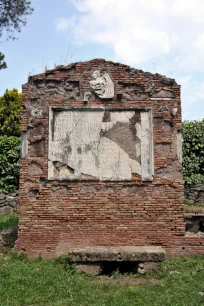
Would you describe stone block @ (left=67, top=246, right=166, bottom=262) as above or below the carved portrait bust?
below

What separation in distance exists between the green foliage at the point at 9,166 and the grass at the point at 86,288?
647 cm

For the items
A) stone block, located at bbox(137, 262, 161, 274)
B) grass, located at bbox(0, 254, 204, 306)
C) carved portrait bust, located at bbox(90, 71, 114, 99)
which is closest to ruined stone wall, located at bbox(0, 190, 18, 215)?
grass, located at bbox(0, 254, 204, 306)

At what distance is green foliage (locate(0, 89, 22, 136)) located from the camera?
17.3m

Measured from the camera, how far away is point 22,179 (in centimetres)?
740

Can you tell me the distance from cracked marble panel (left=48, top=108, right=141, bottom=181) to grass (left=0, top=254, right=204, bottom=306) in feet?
6.05

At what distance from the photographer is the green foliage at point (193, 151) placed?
42.4 ft

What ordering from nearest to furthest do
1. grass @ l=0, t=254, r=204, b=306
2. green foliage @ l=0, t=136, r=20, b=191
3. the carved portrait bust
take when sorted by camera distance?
grass @ l=0, t=254, r=204, b=306 < the carved portrait bust < green foliage @ l=0, t=136, r=20, b=191

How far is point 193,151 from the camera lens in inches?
521

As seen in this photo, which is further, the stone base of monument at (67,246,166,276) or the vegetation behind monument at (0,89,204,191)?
the vegetation behind monument at (0,89,204,191)

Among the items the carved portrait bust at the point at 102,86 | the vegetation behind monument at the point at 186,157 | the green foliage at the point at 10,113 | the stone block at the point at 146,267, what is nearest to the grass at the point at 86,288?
the stone block at the point at 146,267

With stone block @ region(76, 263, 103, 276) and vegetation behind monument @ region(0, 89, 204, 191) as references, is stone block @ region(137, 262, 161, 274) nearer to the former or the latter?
stone block @ region(76, 263, 103, 276)

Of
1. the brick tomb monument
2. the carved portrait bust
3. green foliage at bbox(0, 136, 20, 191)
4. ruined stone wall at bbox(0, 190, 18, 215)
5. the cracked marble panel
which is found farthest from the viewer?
green foliage at bbox(0, 136, 20, 191)

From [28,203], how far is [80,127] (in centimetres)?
183

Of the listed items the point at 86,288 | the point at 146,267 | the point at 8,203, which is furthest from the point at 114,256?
the point at 8,203
